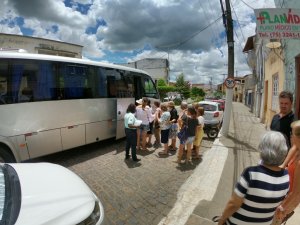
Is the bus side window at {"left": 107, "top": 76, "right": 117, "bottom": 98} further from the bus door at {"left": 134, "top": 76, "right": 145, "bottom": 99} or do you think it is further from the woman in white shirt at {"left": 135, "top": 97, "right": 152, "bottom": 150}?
the bus door at {"left": 134, "top": 76, "right": 145, "bottom": 99}

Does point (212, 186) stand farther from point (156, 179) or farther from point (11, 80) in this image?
point (11, 80)

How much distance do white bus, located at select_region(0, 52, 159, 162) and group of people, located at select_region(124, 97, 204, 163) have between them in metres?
1.06

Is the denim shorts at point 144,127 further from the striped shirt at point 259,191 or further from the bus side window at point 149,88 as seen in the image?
the striped shirt at point 259,191

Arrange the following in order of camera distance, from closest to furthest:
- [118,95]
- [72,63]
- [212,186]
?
[212,186]
[72,63]
[118,95]

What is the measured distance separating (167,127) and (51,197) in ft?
18.6

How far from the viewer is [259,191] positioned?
2.04m

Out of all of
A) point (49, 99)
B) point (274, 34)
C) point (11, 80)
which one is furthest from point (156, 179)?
point (274, 34)

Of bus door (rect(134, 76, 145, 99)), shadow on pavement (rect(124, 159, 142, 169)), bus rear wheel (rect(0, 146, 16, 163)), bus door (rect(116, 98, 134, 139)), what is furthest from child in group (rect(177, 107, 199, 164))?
bus rear wheel (rect(0, 146, 16, 163))

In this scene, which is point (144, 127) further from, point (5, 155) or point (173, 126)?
point (5, 155)

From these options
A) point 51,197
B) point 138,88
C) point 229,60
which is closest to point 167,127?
point 138,88

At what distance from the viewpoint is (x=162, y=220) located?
406 centimetres

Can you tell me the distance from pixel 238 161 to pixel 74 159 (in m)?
4.75

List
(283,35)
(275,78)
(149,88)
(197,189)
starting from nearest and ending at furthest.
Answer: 1. (197,189)
2. (283,35)
3. (149,88)
4. (275,78)

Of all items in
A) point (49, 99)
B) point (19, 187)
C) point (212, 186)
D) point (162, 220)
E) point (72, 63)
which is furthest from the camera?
point (72, 63)
